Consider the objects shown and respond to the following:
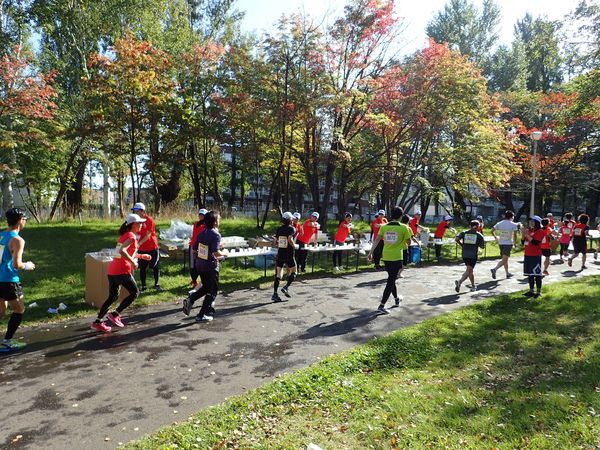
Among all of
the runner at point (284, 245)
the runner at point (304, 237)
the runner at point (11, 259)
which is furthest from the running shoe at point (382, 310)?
the runner at point (11, 259)

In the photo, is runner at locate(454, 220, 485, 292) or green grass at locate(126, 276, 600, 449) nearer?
green grass at locate(126, 276, 600, 449)

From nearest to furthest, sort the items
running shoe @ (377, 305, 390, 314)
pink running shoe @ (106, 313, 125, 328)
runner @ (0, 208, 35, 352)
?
runner @ (0, 208, 35, 352) → pink running shoe @ (106, 313, 125, 328) → running shoe @ (377, 305, 390, 314)

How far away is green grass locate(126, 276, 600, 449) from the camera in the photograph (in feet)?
12.9

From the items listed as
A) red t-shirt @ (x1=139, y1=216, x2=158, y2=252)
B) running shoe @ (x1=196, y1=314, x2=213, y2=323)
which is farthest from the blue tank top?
red t-shirt @ (x1=139, y1=216, x2=158, y2=252)

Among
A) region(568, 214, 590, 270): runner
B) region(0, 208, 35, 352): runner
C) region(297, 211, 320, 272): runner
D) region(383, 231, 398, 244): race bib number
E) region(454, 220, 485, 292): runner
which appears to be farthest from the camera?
region(568, 214, 590, 270): runner

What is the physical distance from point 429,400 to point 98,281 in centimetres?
633

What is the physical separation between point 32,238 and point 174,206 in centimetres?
888

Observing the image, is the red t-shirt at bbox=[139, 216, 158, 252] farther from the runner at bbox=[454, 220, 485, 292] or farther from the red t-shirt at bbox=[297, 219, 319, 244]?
the runner at bbox=[454, 220, 485, 292]

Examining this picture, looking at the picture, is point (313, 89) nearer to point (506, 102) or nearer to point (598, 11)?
point (598, 11)

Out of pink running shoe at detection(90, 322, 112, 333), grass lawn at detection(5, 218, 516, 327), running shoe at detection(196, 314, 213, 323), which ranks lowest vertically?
running shoe at detection(196, 314, 213, 323)

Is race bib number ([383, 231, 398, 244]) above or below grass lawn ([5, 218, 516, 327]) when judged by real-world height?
above

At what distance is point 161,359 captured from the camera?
584 centimetres

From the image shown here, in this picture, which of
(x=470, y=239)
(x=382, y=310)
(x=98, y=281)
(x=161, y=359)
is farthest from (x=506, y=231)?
(x=98, y=281)

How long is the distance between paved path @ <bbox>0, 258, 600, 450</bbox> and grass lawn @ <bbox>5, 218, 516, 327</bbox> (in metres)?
0.87
